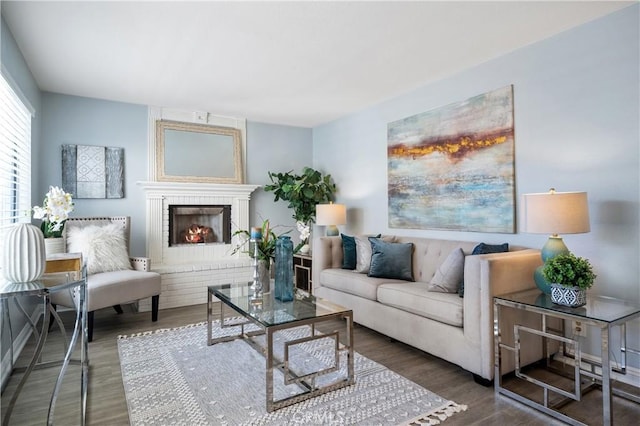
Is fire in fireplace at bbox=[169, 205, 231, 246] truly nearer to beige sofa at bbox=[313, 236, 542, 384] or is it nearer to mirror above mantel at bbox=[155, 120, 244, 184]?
mirror above mantel at bbox=[155, 120, 244, 184]

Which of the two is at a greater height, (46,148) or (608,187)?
(46,148)

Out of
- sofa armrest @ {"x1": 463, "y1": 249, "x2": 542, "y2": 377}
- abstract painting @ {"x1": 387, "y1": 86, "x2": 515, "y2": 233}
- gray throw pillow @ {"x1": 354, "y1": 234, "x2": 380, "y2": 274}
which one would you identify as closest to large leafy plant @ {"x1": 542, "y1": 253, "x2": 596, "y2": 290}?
sofa armrest @ {"x1": 463, "y1": 249, "x2": 542, "y2": 377}

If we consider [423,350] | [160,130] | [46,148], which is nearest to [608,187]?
[423,350]

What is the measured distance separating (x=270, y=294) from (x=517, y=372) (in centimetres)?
172

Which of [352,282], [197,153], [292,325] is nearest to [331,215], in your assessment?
[352,282]

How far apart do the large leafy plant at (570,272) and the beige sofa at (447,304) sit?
30cm

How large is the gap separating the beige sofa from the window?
108 inches

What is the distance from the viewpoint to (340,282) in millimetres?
3652

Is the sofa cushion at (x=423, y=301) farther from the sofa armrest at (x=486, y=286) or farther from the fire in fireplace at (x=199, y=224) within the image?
the fire in fireplace at (x=199, y=224)

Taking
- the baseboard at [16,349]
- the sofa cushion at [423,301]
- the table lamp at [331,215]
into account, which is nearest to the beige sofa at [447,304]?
the sofa cushion at [423,301]

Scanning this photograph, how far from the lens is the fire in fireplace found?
4.76 meters

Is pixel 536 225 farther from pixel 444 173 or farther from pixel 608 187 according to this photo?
pixel 444 173

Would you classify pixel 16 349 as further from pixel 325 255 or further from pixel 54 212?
pixel 325 255

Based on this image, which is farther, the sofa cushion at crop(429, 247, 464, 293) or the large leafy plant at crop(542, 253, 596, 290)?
the sofa cushion at crop(429, 247, 464, 293)
